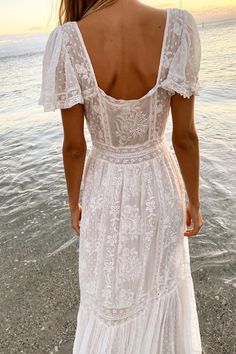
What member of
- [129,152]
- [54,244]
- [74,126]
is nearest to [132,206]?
[129,152]

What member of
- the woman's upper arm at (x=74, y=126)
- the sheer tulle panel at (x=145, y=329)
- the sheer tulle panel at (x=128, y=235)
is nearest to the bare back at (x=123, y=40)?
the woman's upper arm at (x=74, y=126)

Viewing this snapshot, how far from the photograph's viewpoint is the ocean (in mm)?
3090

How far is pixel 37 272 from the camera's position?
12.4 ft

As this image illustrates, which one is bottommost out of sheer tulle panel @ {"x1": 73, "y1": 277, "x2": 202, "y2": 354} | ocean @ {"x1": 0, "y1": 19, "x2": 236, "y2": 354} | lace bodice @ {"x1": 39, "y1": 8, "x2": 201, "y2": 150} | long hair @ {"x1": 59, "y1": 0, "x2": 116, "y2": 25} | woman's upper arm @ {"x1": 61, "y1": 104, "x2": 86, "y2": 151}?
ocean @ {"x1": 0, "y1": 19, "x2": 236, "y2": 354}

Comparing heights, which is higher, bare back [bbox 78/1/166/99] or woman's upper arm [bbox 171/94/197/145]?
bare back [bbox 78/1/166/99]

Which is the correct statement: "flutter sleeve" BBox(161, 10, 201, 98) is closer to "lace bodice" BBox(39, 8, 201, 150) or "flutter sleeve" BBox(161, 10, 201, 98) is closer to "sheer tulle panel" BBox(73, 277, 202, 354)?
"lace bodice" BBox(39, 8, 201, 150)

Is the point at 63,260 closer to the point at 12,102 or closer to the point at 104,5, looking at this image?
the point at 104,5

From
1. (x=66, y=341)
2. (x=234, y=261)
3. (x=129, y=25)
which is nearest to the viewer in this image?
(x=129, y=25)

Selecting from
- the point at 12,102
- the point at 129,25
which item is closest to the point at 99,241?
the point at 129,25

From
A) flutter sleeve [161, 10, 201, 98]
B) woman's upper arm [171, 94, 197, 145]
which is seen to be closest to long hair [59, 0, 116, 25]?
flutter sleeve [161, 10, 201, 98]

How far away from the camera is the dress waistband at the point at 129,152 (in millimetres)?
1846

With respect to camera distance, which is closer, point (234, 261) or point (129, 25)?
Answer: point (129, 25)

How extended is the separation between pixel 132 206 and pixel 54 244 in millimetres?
2474

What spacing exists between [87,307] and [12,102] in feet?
33.5
